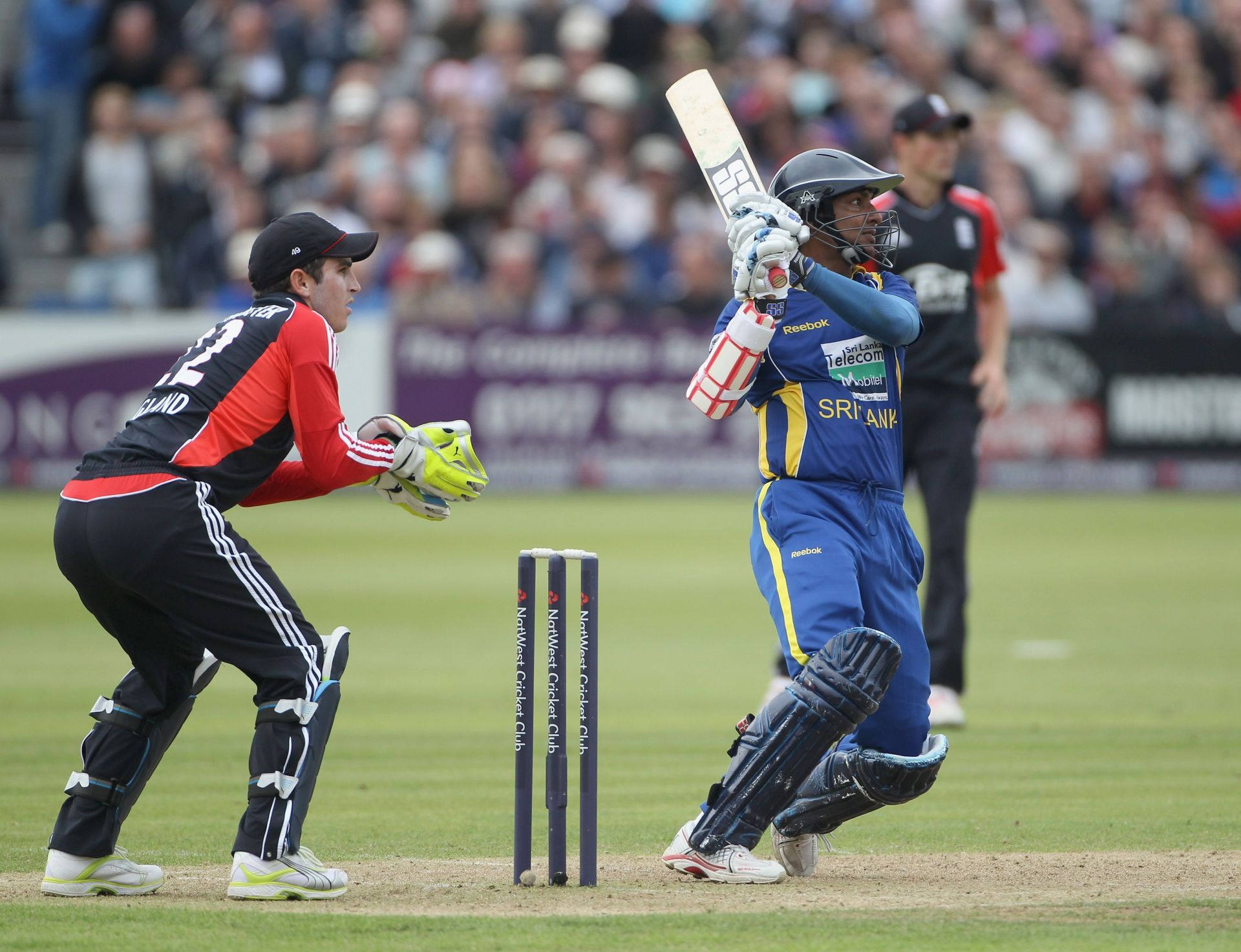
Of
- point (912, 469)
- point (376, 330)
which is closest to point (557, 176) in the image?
point (376, 330)

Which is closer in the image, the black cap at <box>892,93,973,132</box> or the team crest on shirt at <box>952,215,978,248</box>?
the black cap at <box>892,93,973,132</box>

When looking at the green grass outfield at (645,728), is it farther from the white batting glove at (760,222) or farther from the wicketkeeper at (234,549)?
the white batting glove at (760,222)

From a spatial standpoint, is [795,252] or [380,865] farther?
[380,865]

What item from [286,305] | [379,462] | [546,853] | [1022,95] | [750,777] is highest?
[1022,95]

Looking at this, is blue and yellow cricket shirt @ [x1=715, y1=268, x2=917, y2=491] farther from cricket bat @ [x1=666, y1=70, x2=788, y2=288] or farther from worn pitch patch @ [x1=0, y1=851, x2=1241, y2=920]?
worn pitch patch @ [x1=0, y1=851, x2=1241, y2=920]

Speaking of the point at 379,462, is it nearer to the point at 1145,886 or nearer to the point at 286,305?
the point at 286,305

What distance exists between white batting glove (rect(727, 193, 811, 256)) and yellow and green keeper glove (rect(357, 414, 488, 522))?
1.00 meters

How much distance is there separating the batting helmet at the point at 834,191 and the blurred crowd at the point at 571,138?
13305 mm

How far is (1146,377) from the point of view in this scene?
19734 millimetres

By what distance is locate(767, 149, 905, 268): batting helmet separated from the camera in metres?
5.86

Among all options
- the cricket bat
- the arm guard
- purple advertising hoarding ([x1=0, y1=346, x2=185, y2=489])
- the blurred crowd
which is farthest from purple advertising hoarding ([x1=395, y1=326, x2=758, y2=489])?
the arm guard

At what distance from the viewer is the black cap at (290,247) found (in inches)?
219

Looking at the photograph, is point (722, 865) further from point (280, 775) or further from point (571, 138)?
point (571, 138)

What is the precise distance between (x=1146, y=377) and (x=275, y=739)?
1594 cm
